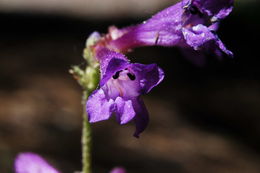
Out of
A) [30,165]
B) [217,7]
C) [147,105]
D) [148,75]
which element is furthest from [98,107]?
[147,105]

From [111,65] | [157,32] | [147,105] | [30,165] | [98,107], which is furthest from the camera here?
[147,105]

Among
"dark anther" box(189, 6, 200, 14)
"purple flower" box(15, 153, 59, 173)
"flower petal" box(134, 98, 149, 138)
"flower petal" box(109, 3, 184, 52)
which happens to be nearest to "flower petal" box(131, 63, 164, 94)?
"flower petal" box(134, 98, 149, 138)

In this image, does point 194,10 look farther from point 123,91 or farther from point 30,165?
point 30,165

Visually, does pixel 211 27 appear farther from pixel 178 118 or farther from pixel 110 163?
pixel 178 118

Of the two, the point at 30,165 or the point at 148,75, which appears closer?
the point at 148,75

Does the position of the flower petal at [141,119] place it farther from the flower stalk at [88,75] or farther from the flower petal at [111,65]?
the flower stalk at [88,75]
